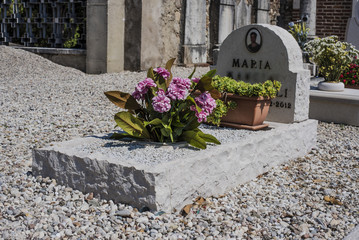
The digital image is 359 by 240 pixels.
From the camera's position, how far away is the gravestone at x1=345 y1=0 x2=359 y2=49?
518 inches

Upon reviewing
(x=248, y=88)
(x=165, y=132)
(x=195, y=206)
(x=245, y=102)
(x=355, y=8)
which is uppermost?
(x=355, y=8)

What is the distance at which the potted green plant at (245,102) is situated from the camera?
4363 millimetres

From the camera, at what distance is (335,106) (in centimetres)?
633

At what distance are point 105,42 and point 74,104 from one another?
296 cm

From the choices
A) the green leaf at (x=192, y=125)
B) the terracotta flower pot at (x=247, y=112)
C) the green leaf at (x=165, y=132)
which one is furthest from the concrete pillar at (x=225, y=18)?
the green leaf at (x=165, y=132)

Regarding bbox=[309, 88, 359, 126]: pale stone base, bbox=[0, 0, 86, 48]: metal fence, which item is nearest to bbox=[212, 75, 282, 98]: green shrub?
bbox=[309, 88, 359, 126]: pale stone base

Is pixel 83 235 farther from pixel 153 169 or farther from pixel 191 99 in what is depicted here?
pixel 191 99

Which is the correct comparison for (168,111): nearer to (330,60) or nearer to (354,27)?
(330,60)

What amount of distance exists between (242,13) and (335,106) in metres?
6.71

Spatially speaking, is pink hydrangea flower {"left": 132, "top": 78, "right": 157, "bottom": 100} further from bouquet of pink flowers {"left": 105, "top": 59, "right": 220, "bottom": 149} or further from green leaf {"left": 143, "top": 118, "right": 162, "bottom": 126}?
green leaf {"left": 143, "top": 118, "right": 162, "bottom": 126}

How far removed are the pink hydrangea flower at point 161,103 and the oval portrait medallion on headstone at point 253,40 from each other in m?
1.71

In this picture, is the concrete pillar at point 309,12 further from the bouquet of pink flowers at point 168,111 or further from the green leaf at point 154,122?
the green leaf at point 154,122

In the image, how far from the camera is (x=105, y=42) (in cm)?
904

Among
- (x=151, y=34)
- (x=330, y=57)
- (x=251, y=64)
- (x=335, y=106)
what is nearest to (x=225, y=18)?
(x=151, y=34)
